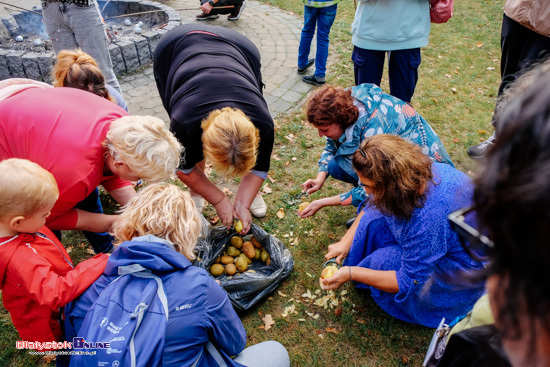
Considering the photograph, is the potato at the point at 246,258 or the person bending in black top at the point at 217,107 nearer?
the person bending in black top at the point at 217,107

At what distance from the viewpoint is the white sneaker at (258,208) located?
12.1 ft

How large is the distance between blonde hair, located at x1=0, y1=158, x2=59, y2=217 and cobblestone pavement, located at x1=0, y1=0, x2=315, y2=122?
3244 millimetres

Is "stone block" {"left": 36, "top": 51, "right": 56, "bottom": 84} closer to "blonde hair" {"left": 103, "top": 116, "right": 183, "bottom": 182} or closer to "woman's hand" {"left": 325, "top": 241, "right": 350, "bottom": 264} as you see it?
"blonde hair" {"left": 103, "top": 116, "right": 183, "bottom": 182}

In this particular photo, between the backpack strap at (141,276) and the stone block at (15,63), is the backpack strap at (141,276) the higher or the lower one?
the higher one

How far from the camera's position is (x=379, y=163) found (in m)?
2.13

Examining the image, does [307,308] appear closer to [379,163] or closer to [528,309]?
[379,163]

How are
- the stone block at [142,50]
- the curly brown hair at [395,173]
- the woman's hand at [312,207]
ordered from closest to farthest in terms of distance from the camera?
the curly brown hair at [395,173] < the woman's hand at [312,207] < the stone block at [142,50]

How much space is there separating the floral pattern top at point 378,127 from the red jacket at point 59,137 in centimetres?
186

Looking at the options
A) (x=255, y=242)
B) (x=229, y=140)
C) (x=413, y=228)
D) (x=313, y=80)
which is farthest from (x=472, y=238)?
(x=313, y=80)

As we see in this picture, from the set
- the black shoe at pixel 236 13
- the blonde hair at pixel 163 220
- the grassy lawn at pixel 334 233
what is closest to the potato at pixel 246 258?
the grassy lawn at pixel 334 233

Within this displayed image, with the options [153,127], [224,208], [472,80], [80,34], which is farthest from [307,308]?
[472,80]

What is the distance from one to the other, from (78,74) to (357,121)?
2.36 metres

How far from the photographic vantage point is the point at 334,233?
3.60 meters

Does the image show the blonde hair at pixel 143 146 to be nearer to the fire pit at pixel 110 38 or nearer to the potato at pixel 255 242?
the potato at pixel 255 242
